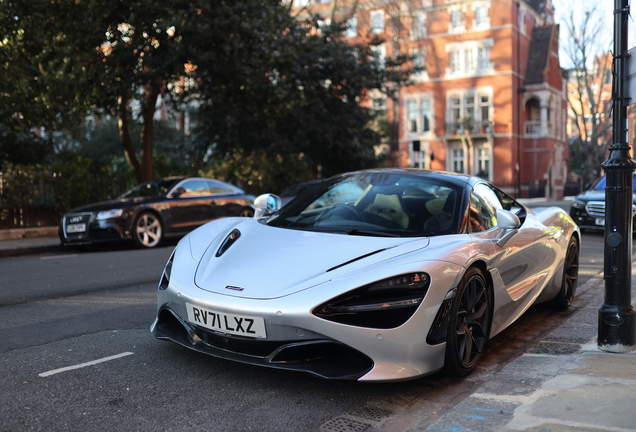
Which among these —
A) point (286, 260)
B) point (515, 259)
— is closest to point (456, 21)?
point (515, 259)

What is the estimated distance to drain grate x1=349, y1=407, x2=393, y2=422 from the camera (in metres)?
3.14

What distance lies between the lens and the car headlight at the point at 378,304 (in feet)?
10.4

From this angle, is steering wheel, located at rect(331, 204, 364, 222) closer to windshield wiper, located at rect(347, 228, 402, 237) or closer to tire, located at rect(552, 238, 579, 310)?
windshield wiper, located at rect(347, 228, 402, 237)

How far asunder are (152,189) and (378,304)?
10.1 m

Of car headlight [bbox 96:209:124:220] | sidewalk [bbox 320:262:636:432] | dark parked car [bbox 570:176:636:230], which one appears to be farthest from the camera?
dark parked car [bbox 570:176:636:230]

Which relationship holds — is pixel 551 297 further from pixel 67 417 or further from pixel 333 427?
pixel 67 417

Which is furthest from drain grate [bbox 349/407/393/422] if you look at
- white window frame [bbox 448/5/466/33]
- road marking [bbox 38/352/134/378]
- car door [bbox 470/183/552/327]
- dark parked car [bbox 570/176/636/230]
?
white window frame [bbox 448/5/466/33]

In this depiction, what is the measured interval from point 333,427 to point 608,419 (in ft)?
4.40

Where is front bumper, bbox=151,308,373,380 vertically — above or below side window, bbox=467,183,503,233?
below

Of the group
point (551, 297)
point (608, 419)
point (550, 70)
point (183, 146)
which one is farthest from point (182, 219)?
point (550, 70)

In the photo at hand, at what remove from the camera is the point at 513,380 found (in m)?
3.62

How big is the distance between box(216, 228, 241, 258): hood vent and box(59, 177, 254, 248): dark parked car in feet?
25.1

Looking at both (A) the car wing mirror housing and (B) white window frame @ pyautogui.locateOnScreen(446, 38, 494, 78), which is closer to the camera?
(A) the car wing mirror housing

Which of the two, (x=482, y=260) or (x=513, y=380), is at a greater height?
(x=482, y=260)
